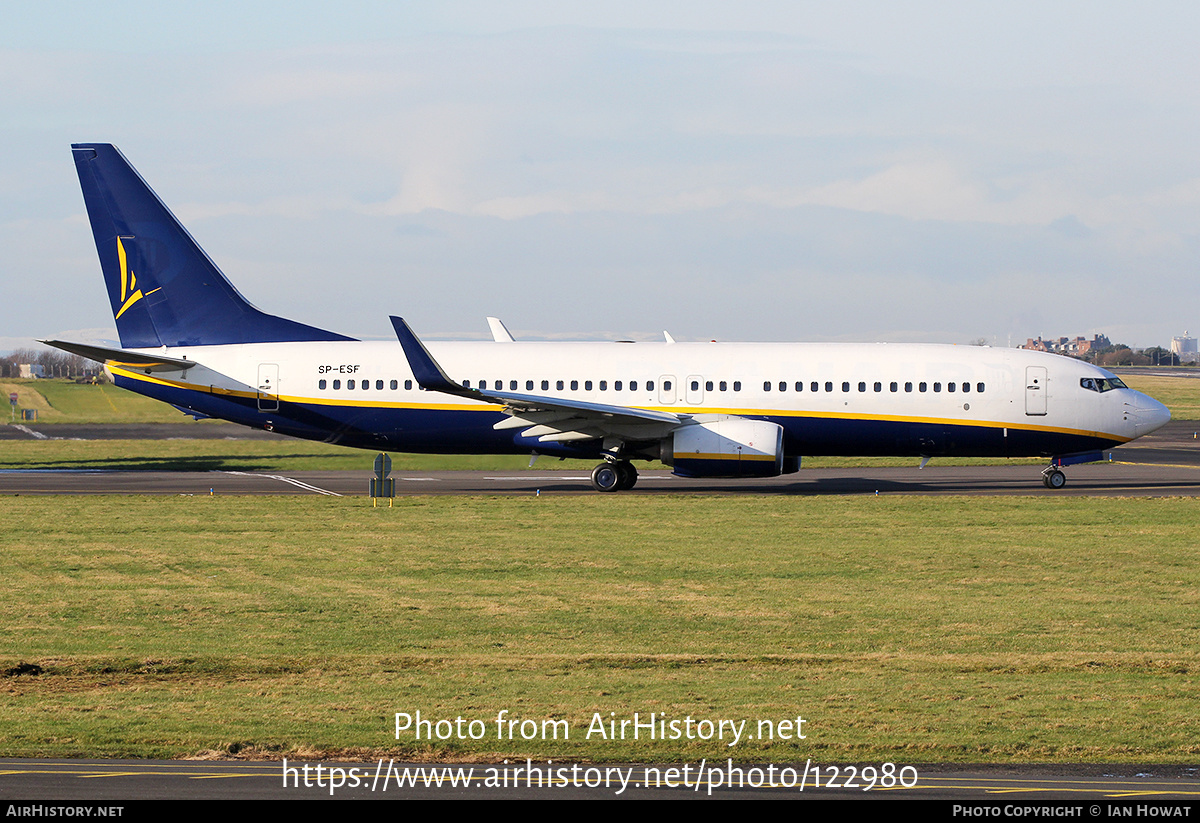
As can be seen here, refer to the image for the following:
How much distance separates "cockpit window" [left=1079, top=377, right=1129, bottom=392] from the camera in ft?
122

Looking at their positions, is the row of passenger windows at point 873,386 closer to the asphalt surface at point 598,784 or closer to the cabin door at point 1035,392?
the cabin door at point 1035,392

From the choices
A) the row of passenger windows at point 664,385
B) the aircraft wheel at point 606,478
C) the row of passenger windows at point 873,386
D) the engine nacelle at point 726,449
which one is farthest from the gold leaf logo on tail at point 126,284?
the row of passenger windows at point 873,386

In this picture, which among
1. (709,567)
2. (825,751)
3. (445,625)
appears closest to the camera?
(825,751)

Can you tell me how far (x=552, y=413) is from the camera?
35.8 metres

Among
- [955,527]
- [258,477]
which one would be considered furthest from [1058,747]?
[258,477]

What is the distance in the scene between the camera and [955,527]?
28.0m

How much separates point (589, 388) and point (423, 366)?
220 inches

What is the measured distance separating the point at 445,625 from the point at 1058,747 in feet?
29.2

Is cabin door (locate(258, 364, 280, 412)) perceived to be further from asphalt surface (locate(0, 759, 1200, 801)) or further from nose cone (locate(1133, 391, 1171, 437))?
asphalt surface (locate(0, 759, 1200, 801))

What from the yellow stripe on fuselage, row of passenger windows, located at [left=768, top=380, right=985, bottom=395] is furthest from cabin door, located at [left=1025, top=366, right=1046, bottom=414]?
row of passenger windows, located at [left=768, top=380, right=985, bottom=395]

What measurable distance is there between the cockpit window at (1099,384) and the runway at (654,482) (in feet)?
10.3

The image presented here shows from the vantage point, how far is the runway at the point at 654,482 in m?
37.1

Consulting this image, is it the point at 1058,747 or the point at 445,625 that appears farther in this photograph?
the point at 445,625
